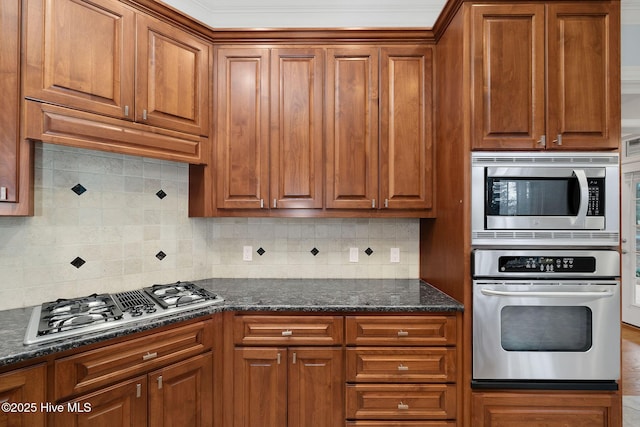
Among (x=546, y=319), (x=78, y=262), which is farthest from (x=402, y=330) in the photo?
(x=78, y=262)

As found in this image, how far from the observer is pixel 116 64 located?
1.78 meters

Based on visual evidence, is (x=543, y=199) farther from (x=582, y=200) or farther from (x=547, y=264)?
(x=547, y=264)

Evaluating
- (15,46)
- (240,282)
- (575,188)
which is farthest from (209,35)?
(575,188)

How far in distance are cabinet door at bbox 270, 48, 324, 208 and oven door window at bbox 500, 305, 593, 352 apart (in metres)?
1.40

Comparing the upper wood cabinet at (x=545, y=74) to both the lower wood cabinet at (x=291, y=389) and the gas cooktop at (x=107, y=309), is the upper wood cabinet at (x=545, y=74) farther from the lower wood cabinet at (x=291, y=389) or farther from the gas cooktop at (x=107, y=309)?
the gas cooktop at (x=107, y=309)

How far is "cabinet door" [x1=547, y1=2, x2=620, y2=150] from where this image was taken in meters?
1.79

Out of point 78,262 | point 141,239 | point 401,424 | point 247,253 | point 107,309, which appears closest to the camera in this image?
point 107,309

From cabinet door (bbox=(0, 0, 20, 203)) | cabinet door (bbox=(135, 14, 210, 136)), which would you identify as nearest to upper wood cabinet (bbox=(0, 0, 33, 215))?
cabinet door (bbox=(0, 0, 20, 203))

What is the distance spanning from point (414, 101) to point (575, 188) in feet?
3.48

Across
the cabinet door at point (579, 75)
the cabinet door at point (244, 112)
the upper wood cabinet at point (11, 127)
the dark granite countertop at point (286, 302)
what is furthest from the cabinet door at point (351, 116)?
the upper wood cabinet at point (11, 127)

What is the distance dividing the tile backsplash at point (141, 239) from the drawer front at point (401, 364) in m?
0.79

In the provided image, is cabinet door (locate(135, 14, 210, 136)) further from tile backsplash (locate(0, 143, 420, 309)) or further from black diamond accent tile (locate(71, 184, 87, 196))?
black diamond accent tile (locate(71, 184, 87, 196))

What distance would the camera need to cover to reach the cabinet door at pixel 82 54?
1521 millimetres

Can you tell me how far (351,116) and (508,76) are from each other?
93 centimetres
